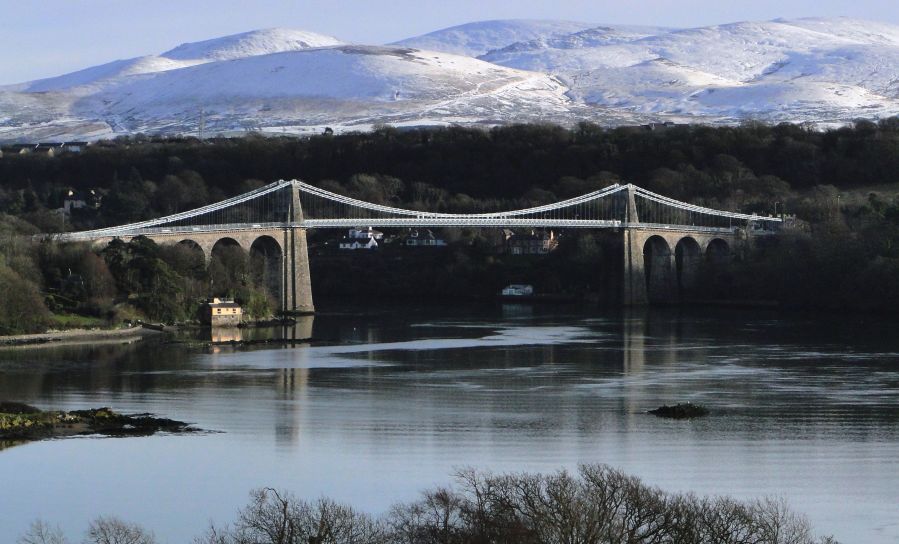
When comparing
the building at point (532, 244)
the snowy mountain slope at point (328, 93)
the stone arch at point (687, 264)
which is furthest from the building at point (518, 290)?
the snowy mountain slope at point (328, 93)

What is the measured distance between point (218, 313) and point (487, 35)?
102m

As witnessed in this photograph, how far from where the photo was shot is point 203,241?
151ft

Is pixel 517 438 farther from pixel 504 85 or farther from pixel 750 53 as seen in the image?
pixel 750 53

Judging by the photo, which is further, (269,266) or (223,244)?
(269,266)

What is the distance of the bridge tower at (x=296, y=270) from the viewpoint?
1858 inches

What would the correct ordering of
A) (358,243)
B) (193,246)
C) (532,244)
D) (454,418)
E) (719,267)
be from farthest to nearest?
(358,243)
(532,244)
(719,267)
(193,246)
(454,418)

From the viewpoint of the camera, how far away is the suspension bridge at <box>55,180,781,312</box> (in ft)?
154

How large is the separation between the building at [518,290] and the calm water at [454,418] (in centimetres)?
1624

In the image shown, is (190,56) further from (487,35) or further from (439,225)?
(439,225)

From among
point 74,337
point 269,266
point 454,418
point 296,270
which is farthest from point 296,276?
point 454,418

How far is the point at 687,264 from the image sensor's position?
56.6 m

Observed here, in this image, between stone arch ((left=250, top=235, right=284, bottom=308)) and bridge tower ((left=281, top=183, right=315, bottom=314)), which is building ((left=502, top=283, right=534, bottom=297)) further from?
stone arch ((left=250, top=235, right=284, bottom=308))

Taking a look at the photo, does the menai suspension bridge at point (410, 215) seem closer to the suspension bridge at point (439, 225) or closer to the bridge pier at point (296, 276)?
the suspension bridge at point (439, 225)

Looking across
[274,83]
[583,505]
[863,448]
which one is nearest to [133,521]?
[583,505]
